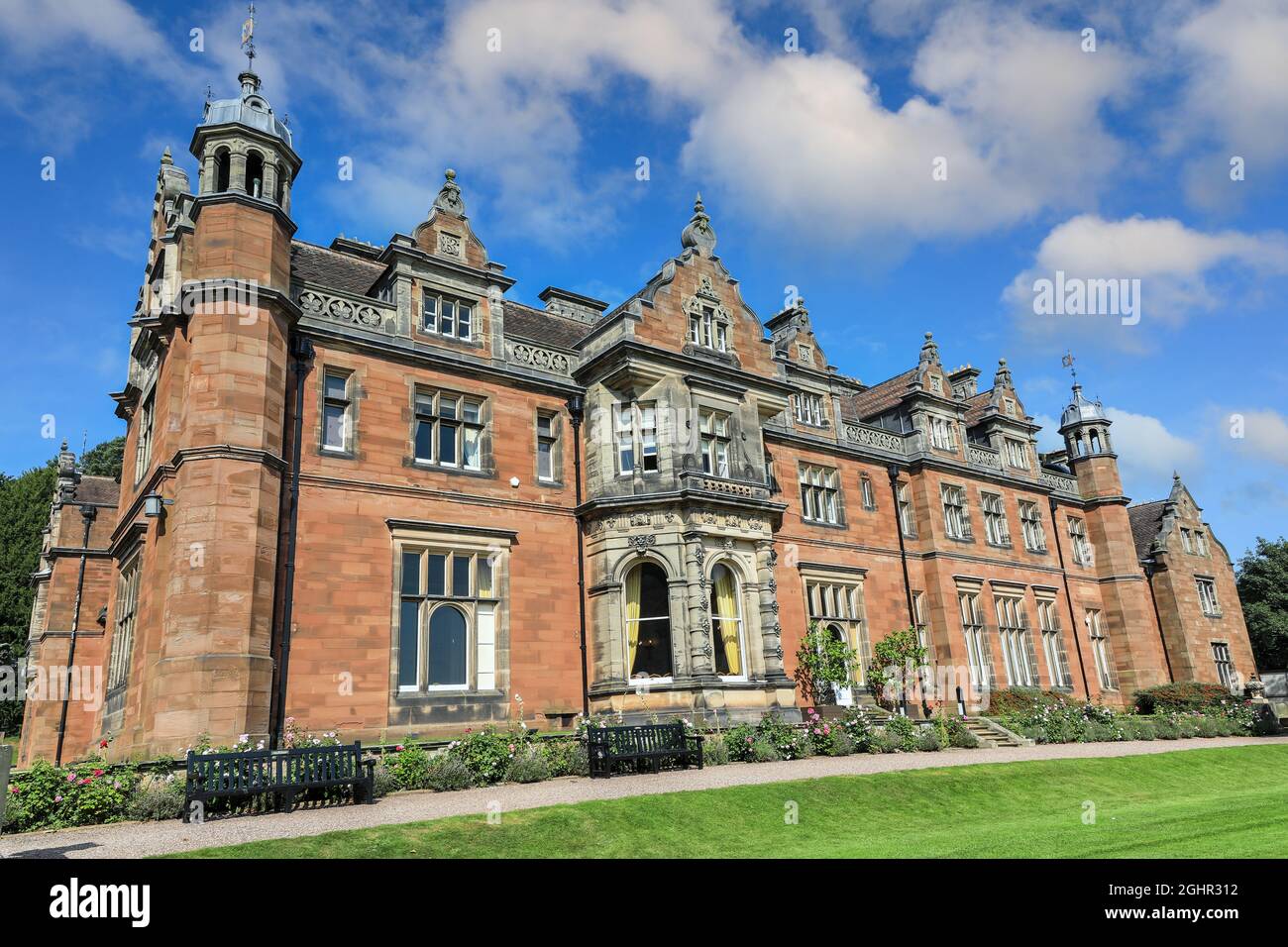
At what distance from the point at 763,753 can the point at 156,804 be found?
34.7 ft

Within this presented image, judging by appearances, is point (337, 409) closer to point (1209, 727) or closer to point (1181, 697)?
point (1209, 727)

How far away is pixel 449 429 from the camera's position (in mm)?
19719

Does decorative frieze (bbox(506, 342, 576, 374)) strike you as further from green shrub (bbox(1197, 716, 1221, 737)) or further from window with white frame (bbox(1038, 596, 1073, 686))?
green shrub (bbox(1197, 716, 1221, 737))

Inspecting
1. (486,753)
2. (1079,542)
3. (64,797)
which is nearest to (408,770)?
(486,753)

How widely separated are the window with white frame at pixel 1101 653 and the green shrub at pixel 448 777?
91.0ft

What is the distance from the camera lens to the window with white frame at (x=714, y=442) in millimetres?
21703

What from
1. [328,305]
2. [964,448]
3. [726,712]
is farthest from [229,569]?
[964,448]

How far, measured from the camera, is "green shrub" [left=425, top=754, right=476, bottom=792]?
13773mm

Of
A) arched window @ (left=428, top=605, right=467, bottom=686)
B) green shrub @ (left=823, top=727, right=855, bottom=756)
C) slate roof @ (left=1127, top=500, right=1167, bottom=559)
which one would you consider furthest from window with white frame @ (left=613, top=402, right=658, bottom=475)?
slate roof @ (left=1127, top=500, right=1167, bottom=559)

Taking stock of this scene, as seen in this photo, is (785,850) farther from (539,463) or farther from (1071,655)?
(1071,655)

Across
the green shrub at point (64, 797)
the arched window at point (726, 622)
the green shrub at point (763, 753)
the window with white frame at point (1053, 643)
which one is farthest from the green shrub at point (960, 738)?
the green shrub at point (64, 797)

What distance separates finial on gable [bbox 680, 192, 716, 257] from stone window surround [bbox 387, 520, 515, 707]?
32.7 feet

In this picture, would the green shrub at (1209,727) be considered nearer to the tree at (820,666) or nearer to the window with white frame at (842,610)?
the window with white frame at (842,610)
